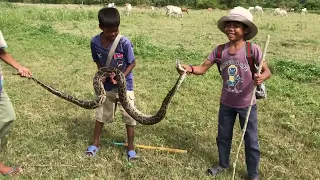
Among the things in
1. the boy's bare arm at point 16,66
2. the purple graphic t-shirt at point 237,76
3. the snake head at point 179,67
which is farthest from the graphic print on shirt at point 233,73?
the boy's bare arm at point 16,66

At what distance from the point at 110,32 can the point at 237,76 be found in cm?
151

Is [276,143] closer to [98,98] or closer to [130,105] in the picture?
[130,105]

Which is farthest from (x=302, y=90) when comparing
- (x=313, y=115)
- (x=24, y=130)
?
(x=24, y=130)

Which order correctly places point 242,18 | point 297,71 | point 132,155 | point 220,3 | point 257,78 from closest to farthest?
point 257,78 → point 242,18 → point 132,155 → point 297,71 → point 220,3

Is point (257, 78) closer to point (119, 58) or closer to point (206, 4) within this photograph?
point (119, 58)

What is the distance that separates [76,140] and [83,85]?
279 centimetres

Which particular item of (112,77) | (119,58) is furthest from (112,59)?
(112,77)

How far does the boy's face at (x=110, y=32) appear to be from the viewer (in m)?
3.81

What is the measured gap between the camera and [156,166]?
413 centimetres

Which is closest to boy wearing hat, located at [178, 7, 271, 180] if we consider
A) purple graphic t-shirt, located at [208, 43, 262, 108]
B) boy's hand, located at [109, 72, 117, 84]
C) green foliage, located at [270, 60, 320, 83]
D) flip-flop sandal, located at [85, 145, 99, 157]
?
purple graphic t-shirt, located at [208, 43, 262, 108]

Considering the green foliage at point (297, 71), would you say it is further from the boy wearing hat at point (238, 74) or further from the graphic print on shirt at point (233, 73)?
the graphic print on shirt at point (233, 73)

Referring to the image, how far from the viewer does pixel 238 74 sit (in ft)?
11.9

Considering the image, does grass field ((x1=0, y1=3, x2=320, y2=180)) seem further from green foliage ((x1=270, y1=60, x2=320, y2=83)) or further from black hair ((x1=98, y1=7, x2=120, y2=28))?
black hair ((x1=98, y1=7, x2=120, y2=28))

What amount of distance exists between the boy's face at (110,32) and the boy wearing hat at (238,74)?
2.93 ft
